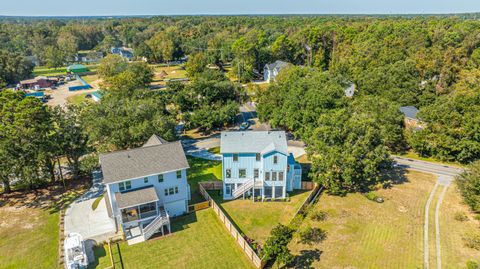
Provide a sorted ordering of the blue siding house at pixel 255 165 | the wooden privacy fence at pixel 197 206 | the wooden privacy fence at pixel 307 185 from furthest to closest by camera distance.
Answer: the wooden privacy fence at pixel 307 185 < the blue siding house at pixel 255 165 < the wooden privacy fence at pixel 197 206

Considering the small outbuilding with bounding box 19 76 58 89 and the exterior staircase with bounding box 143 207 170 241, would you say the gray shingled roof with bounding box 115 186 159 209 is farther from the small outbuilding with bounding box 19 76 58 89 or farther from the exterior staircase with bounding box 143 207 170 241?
the small outbuilding with bounding box 19 76 58 89

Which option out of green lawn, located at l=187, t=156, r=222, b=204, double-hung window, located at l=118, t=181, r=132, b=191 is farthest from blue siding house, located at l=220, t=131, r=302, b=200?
double-hung window, located at l=118, t=181, r=132, b=191

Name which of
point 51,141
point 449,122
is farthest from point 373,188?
point 51,141

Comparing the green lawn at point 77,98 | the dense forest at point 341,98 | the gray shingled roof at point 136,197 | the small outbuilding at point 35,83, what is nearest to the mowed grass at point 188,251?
the gray shingled roof at point 136,197

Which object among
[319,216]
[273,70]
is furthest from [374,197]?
[273,70]

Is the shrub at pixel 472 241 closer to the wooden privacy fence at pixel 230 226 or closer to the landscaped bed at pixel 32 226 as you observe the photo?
the wooden privacy fence at pixel 230 226
